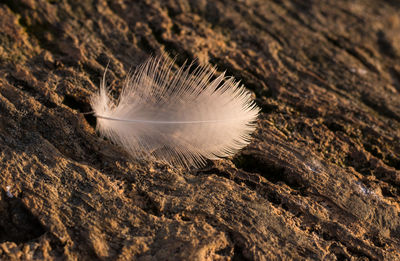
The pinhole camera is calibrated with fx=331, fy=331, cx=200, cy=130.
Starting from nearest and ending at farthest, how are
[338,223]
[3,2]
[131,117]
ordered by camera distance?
1. [338,223]
2. [131,117]
3. [3,2]

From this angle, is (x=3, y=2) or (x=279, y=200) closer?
(x=279, y=200)

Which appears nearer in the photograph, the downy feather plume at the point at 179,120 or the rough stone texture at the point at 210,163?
the rough stone texture at the point at 210,163

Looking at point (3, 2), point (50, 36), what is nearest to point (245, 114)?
point (50, 36)

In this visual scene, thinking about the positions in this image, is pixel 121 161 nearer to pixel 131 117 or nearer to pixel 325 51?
pixel 131 117

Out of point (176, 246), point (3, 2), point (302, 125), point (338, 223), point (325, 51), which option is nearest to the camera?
point (176, 246)

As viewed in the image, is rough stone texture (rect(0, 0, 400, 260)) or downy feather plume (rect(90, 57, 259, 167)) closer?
rough stone texture (rect(0, 0, 400, 260))
